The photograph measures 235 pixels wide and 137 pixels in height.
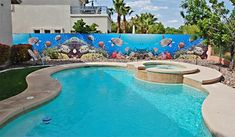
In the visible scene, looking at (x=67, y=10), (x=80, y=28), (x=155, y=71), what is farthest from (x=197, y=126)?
(x=67, y=10)

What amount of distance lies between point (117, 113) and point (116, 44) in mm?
13343

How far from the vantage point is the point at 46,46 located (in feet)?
63.8

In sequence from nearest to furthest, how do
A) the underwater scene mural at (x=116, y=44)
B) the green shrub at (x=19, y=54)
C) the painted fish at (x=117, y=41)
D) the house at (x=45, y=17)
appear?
1. the green shrub at (x=19, y=54)
2. the underwater scene mural at (x=116, y=44)
3. the painted fish at (x=117, y=41)
4. the house at (x=45, y=17)

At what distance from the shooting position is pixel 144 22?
122 ft

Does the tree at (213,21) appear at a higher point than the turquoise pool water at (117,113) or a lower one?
higher

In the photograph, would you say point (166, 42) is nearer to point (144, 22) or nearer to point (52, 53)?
point (52, 53)

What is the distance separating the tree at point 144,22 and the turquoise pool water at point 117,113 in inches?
1050

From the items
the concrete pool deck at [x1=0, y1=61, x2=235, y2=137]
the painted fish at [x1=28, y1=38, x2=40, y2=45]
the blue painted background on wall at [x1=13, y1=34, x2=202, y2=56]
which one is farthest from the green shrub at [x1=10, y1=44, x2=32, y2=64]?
the concrete pool deck at [x1=0, y1=61, x2=235, y2=137]

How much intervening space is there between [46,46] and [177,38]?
456 inches

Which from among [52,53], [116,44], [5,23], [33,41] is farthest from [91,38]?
[5,23]

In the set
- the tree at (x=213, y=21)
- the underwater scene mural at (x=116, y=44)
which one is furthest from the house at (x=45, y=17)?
the tree at (x=213, y=21)

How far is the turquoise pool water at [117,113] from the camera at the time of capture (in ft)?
18.9

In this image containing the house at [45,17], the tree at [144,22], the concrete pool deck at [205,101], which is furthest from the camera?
the tree at [144,22]

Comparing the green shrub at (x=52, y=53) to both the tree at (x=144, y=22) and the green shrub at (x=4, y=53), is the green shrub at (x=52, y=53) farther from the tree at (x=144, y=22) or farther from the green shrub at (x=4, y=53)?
the tree at (x=144, y=22)
